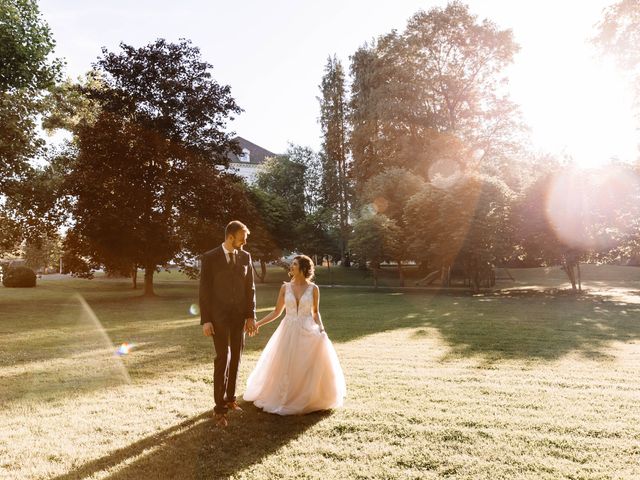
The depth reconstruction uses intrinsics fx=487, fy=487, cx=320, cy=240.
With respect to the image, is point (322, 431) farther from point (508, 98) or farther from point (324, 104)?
point (324, 104)

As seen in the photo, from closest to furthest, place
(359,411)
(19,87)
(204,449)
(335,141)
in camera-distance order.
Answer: (204,449), (359,411), (19,87), (335,141)

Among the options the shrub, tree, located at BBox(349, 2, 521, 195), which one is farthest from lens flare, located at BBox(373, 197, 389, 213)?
the shrub

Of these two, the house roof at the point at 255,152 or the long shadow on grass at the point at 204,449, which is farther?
the house roof at the point at 255,152

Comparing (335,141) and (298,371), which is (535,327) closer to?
(298,371)

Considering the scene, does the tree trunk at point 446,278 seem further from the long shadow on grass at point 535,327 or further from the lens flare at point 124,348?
the lens flare at point 124,348

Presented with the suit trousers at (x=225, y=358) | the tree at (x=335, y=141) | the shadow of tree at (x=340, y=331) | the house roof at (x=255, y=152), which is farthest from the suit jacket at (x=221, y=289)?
the house roof at (x=255, y=152)

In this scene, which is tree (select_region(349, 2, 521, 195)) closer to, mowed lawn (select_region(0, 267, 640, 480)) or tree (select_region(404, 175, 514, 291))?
tree (select_region(404, 175, 514, 291))

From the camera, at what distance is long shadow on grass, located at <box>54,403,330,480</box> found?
5.14 meters

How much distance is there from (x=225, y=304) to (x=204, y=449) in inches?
73.6

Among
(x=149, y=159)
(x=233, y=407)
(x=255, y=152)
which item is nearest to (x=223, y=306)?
(x=233, y=407)

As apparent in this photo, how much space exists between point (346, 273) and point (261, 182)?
18.6 metres

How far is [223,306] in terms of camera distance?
674 centimetres

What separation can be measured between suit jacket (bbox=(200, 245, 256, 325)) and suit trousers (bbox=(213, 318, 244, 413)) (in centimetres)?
11

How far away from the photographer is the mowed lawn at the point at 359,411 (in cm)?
528
